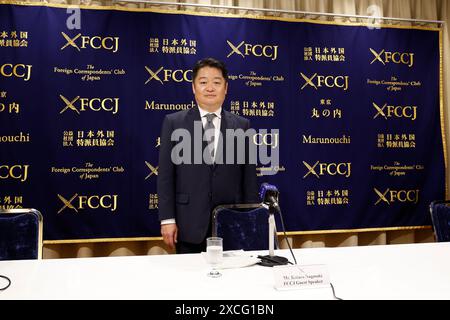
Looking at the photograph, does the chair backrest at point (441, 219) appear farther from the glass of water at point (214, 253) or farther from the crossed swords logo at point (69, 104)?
the crossed swords logo at point (69, 104)

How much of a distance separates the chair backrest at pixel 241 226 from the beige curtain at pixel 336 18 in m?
1.23

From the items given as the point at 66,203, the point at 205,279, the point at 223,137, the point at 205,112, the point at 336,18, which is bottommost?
the point at 205,279

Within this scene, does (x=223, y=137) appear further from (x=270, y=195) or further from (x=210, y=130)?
(x=270, y=195)

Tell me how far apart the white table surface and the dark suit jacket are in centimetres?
65

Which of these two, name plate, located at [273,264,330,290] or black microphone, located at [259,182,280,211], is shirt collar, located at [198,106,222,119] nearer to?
black microphone, located at [259,182,280,211]

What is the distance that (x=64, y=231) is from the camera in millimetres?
3252

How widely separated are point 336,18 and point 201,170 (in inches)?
85.7

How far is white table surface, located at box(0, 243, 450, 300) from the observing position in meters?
1.30

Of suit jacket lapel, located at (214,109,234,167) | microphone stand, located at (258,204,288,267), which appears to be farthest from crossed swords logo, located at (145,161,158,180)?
microphone stand, located at (258,204,288,267)

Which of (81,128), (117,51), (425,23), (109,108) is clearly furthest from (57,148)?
(425,23)

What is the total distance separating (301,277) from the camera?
4.49 feet

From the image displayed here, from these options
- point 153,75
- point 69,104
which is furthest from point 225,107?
point 69,104
